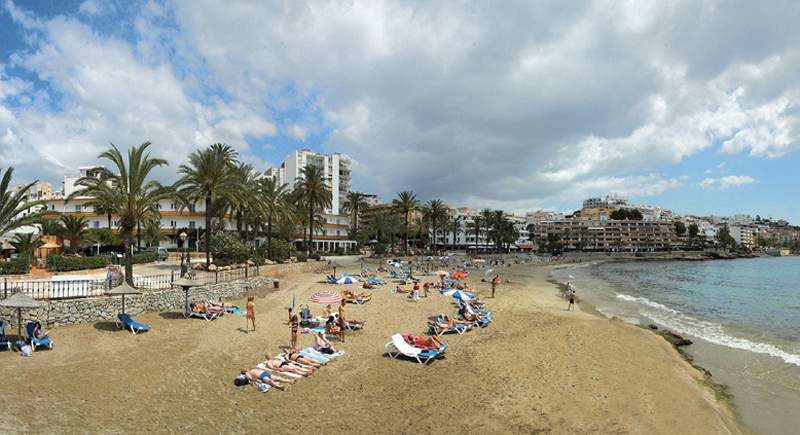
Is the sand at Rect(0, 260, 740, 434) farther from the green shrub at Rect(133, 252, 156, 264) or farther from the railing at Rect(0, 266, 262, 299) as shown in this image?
the green shrub at Rect(133, 252, 156, 264)

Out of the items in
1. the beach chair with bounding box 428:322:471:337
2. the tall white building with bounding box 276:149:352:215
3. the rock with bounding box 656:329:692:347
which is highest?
the tall white building with bounding box 276:149:352:215

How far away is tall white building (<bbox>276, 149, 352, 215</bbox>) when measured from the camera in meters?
92.2

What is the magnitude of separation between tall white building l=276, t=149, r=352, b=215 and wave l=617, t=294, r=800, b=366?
6964cm

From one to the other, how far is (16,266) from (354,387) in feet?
73.3

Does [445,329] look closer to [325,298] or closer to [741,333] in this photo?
[325,298]

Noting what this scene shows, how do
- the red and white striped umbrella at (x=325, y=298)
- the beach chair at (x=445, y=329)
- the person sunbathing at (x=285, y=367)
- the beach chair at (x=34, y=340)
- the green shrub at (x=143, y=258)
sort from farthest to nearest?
1. the green shrub at (x=143, y=258)
2. the red and white striped umbrella at (x=325, y=298)
3. the beach chair at (x=445, y=329)
4. the beach chair at (x=34, y=340)
5. the person sunbathing at (x=285, y=367)

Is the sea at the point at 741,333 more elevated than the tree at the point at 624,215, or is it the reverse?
the tree at the point at 624,215

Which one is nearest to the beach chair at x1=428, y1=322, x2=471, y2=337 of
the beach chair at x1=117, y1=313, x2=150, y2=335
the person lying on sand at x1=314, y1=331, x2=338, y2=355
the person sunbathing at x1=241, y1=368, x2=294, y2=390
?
the person lying on sand at x1=314, y1=331, x2=338, y2=355

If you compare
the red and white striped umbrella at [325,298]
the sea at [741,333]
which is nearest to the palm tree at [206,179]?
the red and white striped umbrella at [325,298]

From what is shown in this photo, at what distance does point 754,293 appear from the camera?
41.5 meters

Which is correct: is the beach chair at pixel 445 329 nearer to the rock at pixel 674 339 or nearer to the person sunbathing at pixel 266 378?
the person sunbathing at pixel 266 378

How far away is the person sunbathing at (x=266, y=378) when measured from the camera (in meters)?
10.9

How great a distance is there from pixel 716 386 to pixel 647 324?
10576 millimetres

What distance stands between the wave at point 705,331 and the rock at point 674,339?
1483mm
